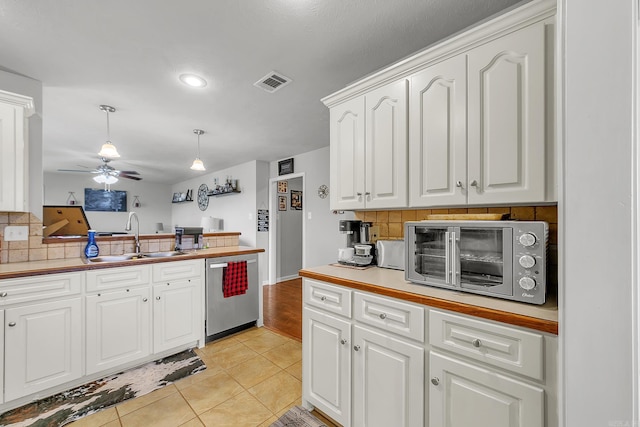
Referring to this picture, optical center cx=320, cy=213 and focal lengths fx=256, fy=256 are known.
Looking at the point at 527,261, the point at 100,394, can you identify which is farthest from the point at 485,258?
the point at 100,394

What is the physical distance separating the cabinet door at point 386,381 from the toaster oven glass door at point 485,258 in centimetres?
42

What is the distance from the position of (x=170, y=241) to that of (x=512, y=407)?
9.93ft

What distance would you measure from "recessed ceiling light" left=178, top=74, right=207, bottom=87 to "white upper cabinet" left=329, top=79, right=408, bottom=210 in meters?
1.19

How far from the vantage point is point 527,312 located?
3.15ft

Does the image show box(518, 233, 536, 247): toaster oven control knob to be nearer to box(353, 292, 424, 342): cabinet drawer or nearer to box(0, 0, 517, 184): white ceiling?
box(353, 292, 424, 342): cabinet drawer

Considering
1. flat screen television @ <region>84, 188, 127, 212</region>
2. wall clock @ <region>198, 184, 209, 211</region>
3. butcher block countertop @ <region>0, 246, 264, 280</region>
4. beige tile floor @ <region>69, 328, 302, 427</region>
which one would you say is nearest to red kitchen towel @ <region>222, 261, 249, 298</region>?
butcher block countertop @ <region>0, 246, 264, 280</region>

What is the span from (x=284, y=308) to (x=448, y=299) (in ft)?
9.67

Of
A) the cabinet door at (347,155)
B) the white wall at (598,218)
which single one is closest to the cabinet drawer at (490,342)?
the white wall at (598,218)

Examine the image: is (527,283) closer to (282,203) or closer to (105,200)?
(282,203)

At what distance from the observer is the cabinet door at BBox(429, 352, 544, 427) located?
2.99 feet

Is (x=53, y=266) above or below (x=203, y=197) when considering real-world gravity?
below

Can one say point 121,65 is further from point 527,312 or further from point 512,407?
point 512,407

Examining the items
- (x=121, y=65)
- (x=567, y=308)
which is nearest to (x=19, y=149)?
(x=121, y=65)

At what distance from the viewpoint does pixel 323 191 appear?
13.7 feet
